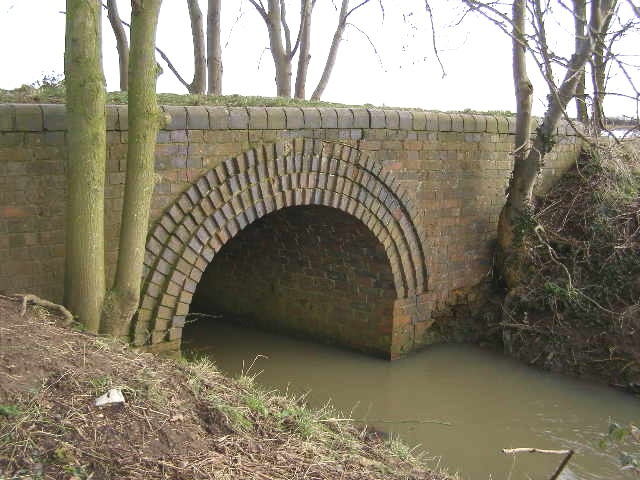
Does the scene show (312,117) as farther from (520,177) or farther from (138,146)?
(520,177)

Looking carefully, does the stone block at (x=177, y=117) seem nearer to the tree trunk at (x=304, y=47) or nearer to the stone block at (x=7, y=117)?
the stone block at (x=7, y=117)

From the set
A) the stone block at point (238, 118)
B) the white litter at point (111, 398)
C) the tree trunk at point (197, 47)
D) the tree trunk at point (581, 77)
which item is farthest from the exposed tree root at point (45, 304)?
the tree trunk at point (197, 47)

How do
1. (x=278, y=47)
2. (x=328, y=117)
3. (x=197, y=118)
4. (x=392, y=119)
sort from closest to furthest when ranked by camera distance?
(x=197, y=118) < (x=328, y=117) < (x=392, y=119) < (x=278, y=47)

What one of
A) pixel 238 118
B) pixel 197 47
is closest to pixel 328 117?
pixel 238 118

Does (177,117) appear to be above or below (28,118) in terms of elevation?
above

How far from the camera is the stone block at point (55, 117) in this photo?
4746 millimetres

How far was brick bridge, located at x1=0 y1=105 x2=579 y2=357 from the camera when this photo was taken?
4.89 m

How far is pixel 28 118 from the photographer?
4.66 m

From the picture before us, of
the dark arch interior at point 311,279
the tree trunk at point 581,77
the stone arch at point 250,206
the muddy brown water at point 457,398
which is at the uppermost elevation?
the tree trunk at point 581,77

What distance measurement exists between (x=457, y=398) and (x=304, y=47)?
28.0 ft

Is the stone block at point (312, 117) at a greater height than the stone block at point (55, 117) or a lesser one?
greater

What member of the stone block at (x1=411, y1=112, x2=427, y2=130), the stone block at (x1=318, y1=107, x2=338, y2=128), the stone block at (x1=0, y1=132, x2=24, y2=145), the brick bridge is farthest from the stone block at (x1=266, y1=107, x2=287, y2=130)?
the stone block at (x1=0, y1=132, x2=24, y2=145)

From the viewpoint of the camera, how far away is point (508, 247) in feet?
28.8

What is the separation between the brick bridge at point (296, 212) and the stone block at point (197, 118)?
0.01 metres
